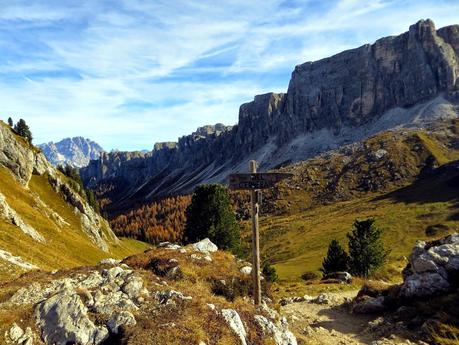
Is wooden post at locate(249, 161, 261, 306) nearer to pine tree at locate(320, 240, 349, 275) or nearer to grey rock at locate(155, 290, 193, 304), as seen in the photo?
grey rock at locate(155, 290, 193, 304)

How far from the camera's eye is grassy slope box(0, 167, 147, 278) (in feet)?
155

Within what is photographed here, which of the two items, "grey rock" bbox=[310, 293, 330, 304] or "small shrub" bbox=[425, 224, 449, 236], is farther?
"small shrub" bbox=[425, 224, 449, 236]

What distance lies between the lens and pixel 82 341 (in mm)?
15875

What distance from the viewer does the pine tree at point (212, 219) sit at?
2398 inches

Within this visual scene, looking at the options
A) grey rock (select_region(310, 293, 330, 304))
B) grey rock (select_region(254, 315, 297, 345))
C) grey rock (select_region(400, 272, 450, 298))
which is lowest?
grey rock (select_region(310, 293, 330, 304))

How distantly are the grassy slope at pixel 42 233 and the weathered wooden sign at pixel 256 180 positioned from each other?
20671 millimetres

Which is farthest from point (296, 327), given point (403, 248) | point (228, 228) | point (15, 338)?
point (403, 248)

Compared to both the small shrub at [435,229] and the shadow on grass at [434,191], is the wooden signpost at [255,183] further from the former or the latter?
the shadow on grass at [434,191]

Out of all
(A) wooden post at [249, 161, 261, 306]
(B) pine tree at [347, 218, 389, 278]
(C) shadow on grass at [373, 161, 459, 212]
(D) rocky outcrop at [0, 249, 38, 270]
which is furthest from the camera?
(C) shadow on grass at [373, 161, 459, 212]

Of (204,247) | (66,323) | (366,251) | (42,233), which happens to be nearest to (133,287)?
(66,323)

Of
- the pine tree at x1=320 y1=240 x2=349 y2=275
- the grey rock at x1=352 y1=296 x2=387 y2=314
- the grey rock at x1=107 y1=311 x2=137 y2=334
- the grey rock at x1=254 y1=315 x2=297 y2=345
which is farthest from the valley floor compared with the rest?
the pine tree at x1=320 y1=240 x2=349 y2=275

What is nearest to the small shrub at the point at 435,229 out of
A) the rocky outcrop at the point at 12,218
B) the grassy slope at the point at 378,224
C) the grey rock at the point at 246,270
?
the grassy slope at the point at 378,224

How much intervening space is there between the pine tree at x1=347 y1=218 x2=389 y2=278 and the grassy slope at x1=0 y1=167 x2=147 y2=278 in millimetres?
41936

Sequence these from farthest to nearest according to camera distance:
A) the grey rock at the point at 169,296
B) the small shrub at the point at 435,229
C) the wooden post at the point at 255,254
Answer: the small shrub at the point at 435,229
the wooden post at the point at 255,254
the grey rock at the point at 169,296
